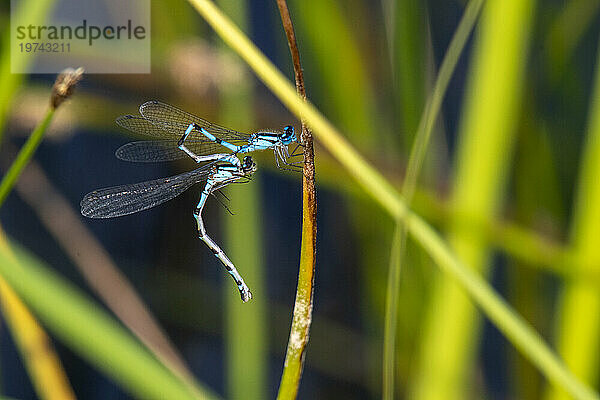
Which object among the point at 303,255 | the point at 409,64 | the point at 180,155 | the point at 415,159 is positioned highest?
the point at 409,64

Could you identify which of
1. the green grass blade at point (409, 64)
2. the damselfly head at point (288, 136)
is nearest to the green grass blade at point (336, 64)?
the green grass blade at point (409, 64)

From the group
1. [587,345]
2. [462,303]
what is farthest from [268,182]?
[587,345]

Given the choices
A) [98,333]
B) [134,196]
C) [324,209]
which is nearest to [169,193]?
[134,196]

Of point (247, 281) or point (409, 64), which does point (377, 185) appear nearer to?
point (247, 281)

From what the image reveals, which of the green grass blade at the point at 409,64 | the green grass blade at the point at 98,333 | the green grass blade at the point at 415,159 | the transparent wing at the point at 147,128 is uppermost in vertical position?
the green grass blade at the point at 409,64

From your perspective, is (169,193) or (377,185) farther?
(169,193)

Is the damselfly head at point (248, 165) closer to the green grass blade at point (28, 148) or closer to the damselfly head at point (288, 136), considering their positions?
the damselfly head at point (288, 136)

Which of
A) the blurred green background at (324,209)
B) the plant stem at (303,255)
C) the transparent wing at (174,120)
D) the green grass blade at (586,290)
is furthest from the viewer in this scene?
the blurred green background at (324,209)
